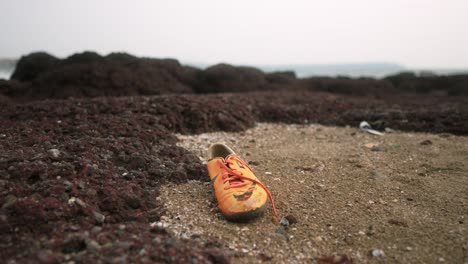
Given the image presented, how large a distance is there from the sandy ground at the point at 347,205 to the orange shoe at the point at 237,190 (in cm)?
10

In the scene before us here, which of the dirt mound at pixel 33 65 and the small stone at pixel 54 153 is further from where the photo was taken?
the dirt mound at pixel 33 65

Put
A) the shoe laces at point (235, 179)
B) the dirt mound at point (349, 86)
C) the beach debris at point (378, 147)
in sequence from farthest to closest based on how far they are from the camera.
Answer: the dirt mound at point (349, 86), the beach debris at point (378, 147), the shoe laces at point (235, 179)

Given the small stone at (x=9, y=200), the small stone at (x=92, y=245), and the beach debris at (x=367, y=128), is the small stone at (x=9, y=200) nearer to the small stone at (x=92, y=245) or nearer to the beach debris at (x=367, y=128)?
the small stone at (x=92, y=245)

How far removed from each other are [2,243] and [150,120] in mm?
3259

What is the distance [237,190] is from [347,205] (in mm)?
1088

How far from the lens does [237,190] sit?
3127 mm

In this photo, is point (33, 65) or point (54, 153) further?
point (33, 65)

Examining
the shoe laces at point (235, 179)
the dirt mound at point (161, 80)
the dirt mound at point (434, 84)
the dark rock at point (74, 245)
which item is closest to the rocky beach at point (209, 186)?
the dark rock at point (74, 245)

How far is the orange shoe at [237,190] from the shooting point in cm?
295

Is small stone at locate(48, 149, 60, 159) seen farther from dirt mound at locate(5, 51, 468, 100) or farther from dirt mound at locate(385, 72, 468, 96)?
dirt mound at locate(385, 72, 468, 96)

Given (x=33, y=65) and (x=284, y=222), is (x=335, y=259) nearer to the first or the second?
(x=284, y=222)

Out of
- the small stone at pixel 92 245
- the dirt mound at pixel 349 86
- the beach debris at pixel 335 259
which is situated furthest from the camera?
the dirt mound at pixel 349 86

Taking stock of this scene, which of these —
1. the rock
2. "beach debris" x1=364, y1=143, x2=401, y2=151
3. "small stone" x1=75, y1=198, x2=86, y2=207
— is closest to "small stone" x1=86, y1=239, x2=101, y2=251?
"small stone" x1=75, y1=198, x2=86, y2=207

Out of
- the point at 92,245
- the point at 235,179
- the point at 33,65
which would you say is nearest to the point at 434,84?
the point at 235,179
